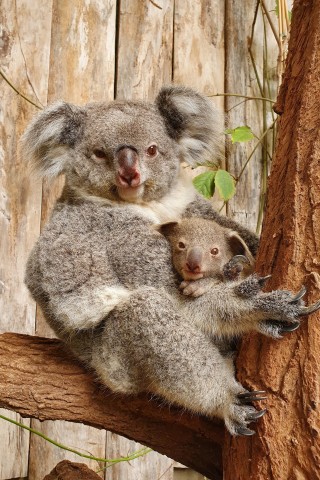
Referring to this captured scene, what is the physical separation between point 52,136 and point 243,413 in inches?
64.0

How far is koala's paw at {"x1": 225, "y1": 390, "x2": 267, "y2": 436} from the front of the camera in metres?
2.40

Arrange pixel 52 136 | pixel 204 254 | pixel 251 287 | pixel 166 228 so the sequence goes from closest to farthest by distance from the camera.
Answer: pixel 251 287
pixel 204 254
pixel 166 228
pixel 52 136

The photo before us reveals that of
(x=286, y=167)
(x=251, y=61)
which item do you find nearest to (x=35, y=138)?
(x=286, y=167)

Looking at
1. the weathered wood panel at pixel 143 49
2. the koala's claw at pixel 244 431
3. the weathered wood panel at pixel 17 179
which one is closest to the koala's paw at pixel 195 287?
the koala's claw at pixel 244 431

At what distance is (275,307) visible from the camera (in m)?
2.42

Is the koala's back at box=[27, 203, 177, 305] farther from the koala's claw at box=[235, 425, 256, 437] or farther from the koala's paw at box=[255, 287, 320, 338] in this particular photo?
the koala's claw at box=[235, 425, 256, 437]

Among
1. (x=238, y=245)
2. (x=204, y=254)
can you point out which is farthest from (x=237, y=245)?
(x=204, y=254)

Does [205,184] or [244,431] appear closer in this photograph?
[244,431]

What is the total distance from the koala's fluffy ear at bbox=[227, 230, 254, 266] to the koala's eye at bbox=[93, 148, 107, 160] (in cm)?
68

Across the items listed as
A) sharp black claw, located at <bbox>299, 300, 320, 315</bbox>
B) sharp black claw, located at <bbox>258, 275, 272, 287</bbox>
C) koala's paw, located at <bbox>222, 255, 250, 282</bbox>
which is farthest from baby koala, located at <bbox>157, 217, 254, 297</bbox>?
sharp black claw, located at <bbox>299, 300, 320, 315</bbox>

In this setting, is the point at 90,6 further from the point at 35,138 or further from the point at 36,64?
the point at 35,138

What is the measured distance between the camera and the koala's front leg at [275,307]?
7.70 ft

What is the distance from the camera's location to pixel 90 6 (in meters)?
4.66

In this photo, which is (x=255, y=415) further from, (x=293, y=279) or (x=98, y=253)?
(x=98, y=253)
